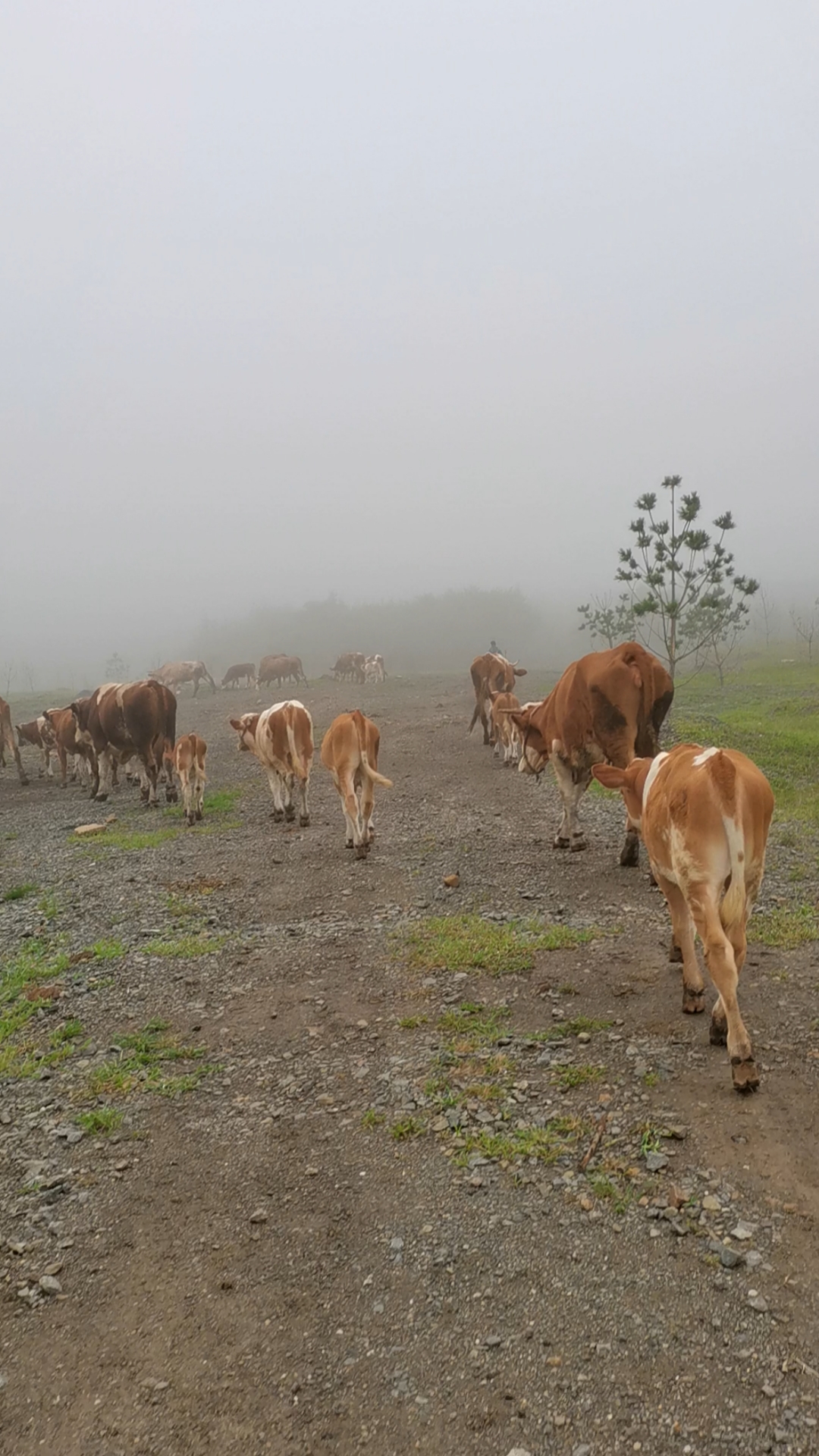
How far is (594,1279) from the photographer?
12.6ft

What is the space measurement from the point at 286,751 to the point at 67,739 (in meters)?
10.2

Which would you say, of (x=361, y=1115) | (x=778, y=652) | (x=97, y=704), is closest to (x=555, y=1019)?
(x=361, y=1115)

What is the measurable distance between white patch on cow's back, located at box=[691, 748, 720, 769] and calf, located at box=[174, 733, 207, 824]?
11.0 meters

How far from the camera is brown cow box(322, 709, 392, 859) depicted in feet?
37.4

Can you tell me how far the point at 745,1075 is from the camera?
5027mm

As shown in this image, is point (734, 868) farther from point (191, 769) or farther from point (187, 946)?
point (191, 769)

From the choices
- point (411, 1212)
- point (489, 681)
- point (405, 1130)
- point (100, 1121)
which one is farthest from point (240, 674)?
point (411, 1212)

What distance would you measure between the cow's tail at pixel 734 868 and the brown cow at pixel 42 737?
21626mm

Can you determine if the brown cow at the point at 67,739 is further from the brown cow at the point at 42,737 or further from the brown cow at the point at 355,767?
the brown cow at the point at 355,767

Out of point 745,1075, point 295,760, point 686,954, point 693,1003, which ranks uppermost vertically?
point 295,760

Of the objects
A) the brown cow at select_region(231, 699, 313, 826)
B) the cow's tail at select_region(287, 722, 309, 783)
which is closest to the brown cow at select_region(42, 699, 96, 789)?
the brown cow at select_region(231, 699, 313, 826)

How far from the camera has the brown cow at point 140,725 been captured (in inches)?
700

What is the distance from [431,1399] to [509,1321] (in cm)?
51

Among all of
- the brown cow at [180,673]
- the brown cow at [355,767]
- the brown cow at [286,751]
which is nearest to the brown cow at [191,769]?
the brown cow at [286,751]
